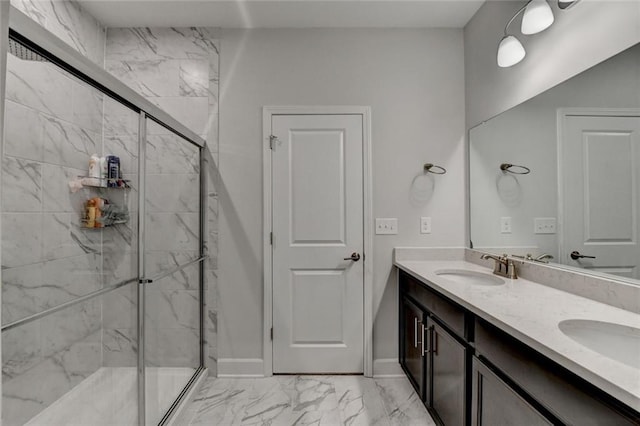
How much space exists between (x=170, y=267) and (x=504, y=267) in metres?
2.02

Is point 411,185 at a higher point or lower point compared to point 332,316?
higher

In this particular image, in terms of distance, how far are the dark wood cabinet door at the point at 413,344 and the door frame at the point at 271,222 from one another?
0.82ft

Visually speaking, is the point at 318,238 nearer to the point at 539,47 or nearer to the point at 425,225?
the point at 425,225

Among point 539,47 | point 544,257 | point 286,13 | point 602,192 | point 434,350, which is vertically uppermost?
point 286,13

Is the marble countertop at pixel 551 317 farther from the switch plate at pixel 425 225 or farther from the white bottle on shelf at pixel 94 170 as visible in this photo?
the white bottle on shelf at pixel 94 170

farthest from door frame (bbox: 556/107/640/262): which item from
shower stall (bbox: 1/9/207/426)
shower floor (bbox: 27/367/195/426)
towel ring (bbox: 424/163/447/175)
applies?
shower floor (bbox: 27/367/195/426)

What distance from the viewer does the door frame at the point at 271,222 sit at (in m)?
2.49

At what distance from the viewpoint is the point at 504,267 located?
1.96 m

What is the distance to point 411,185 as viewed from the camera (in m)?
2.53

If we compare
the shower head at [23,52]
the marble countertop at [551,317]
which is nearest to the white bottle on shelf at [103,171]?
the shower head at [23,52]

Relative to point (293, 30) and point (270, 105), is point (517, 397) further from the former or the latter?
point (293, 30)

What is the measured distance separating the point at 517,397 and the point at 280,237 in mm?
1769

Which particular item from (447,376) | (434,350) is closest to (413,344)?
(434,350)

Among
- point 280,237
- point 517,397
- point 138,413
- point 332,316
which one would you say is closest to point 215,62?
point 280,237
